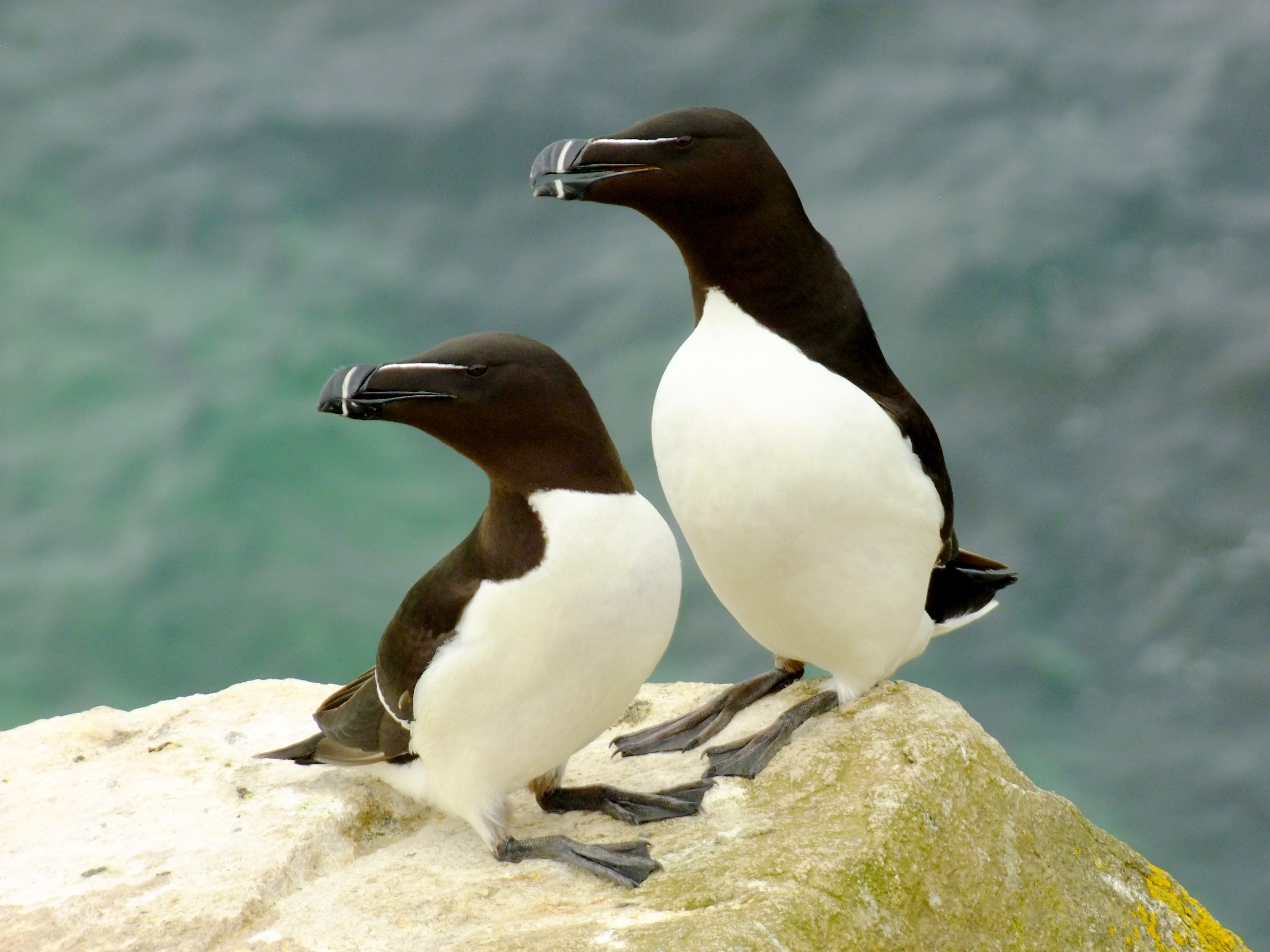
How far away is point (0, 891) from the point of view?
13.6ft

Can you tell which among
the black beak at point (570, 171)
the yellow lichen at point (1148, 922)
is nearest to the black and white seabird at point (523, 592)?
the black beak at point (570, 171)

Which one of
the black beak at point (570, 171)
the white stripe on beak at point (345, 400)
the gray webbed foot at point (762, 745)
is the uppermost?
the black beak at point (570, 171)

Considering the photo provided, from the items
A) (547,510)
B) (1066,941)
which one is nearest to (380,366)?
(547,510)

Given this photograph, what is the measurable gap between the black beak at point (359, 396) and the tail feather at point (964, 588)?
207cm

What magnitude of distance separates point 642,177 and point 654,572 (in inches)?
48.2

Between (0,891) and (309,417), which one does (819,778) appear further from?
(309,417)

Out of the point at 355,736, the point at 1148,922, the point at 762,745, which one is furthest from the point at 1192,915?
the point at 355,736

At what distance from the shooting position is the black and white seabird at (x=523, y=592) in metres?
3.95

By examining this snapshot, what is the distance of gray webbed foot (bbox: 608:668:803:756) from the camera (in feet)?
16.4

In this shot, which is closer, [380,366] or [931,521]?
[380,366]

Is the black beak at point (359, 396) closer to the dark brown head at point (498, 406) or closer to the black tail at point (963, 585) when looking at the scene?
the dark brown head at point (498, 406)

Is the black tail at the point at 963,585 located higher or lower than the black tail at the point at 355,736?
higher

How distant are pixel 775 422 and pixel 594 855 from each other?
55.5 inches

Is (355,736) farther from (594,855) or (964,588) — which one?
(964,588)
